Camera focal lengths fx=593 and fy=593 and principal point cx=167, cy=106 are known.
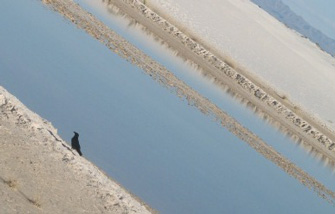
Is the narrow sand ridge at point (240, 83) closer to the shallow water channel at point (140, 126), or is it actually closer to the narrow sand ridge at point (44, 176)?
the shallow water channel at point (140, 126)

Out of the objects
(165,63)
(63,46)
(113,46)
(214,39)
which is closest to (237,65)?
(214,39)

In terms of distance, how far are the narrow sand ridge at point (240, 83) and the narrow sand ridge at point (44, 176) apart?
29148mm

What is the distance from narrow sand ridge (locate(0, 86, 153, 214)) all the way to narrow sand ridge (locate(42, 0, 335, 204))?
18.2 m

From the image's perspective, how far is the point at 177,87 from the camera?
1455 inches

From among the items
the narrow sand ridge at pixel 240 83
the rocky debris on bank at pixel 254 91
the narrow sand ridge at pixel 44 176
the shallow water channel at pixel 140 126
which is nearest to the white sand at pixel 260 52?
the narrow sand ridge at pixel 240 83

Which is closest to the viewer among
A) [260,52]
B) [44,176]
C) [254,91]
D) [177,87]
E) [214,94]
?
[44,176]

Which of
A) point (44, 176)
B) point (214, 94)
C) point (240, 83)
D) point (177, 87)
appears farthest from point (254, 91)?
point (44, 176)

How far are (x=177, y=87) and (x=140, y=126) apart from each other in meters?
11.1

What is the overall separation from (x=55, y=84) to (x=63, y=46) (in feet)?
25.3

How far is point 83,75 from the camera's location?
29.2m

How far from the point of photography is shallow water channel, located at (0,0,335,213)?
21125mm

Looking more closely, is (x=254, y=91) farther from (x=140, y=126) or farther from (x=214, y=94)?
(x=140, y=126)

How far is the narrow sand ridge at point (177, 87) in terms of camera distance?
116 ft

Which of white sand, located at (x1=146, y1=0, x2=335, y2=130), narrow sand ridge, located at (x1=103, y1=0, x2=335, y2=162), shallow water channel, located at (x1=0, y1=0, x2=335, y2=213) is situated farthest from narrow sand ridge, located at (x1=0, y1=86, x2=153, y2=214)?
white sand, located at (x1=146, y1=0, x2=335, y2=130)
